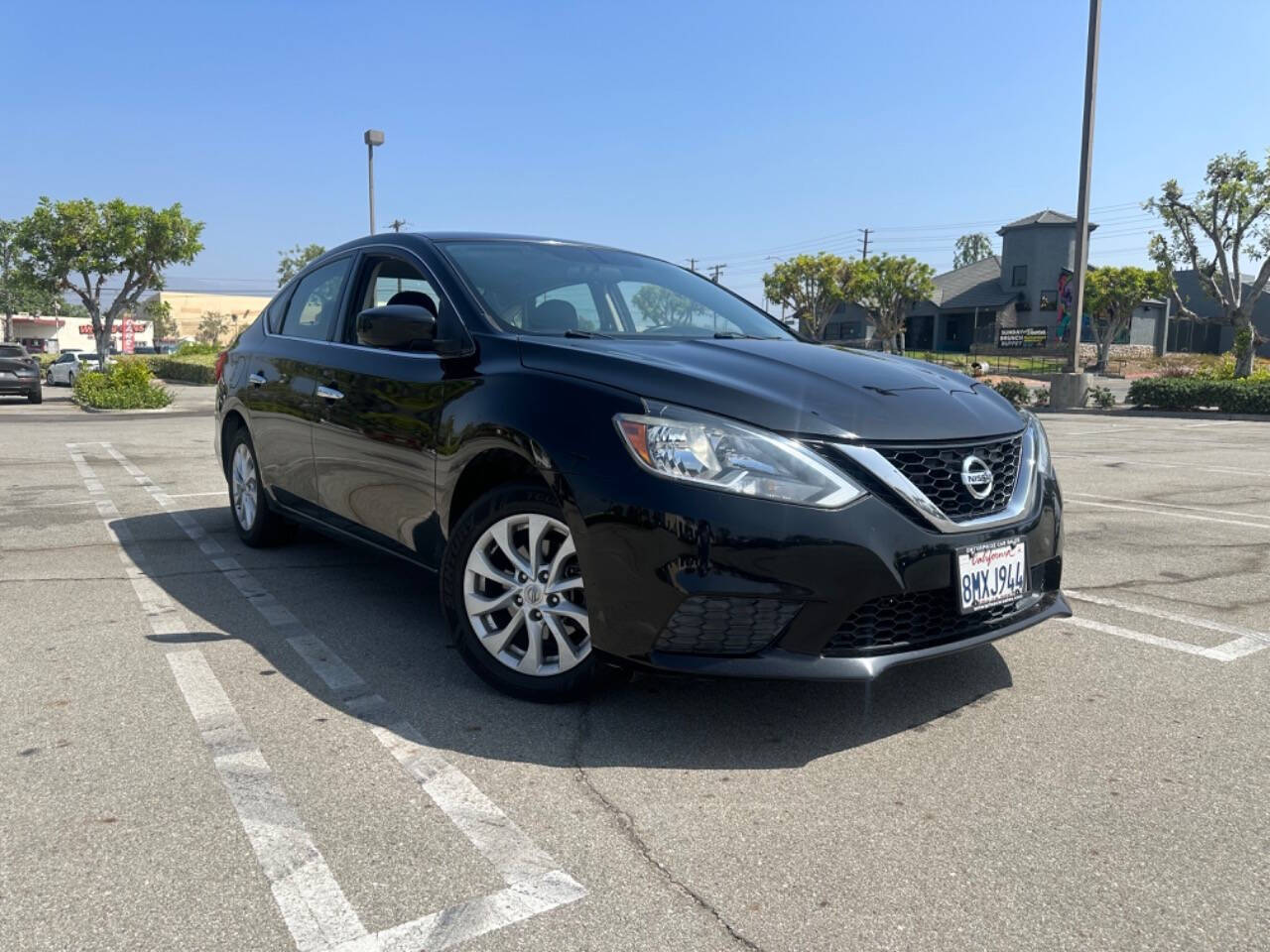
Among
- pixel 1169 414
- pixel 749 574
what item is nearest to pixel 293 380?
pixel 749 574

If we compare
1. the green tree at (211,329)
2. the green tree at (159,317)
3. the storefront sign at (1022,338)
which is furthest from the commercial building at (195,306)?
the storefront sign at (1022,338)

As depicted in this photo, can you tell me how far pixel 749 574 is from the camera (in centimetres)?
279

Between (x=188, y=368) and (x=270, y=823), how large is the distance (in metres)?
35.2

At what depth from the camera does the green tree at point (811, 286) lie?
56469mm

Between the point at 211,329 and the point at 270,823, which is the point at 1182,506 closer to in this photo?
the point at 270,823

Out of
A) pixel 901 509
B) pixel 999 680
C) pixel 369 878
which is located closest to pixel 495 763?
pixel 369 878

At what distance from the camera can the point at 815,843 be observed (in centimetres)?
245

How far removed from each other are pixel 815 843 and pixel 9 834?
199cm

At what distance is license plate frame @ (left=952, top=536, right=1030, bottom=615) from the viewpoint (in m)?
2.98

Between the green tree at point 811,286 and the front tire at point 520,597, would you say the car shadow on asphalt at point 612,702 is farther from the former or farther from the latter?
the green tree at point 811,286

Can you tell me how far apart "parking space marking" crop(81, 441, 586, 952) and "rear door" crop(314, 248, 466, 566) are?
0.56 m

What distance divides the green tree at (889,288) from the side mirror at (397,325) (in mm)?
52332

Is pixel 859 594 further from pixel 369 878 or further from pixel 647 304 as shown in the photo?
pixel 647 304

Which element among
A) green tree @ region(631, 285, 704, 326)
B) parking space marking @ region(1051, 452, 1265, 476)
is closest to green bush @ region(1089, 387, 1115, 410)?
parking space marking @ region(1051, 452, 1265, 476)
